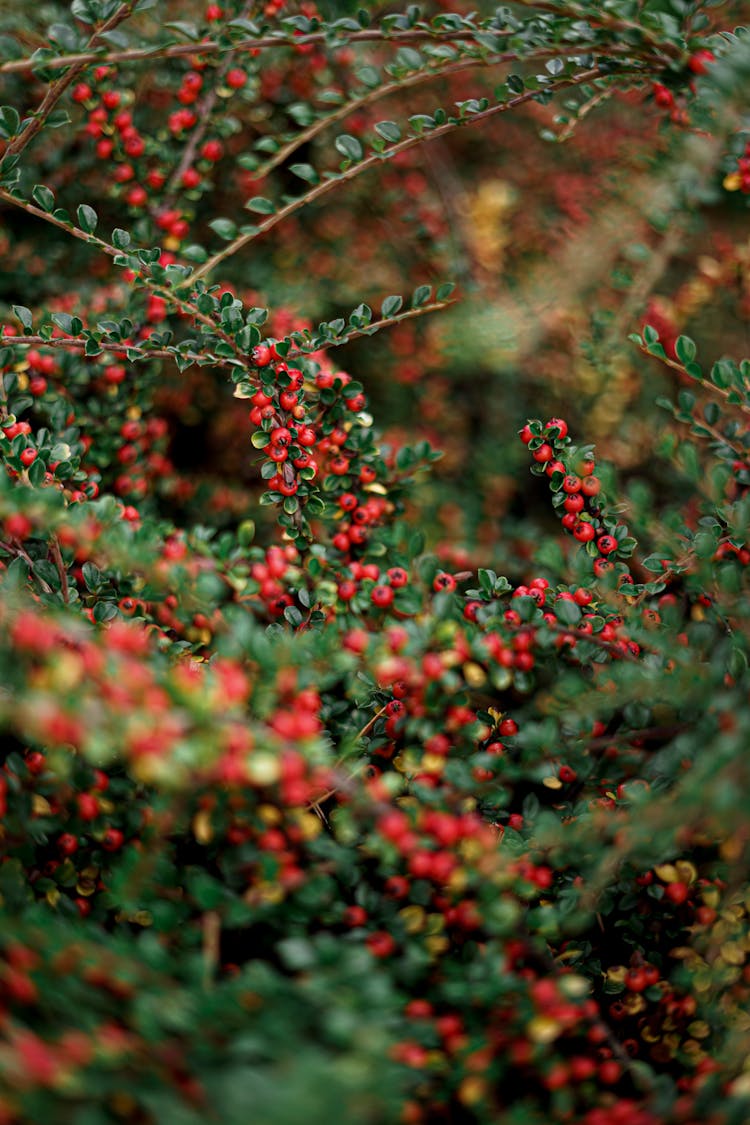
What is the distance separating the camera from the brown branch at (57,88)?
3.83 ft

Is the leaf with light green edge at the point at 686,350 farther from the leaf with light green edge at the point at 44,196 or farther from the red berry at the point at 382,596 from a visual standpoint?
the leaf with light green edge at the point at 44,196

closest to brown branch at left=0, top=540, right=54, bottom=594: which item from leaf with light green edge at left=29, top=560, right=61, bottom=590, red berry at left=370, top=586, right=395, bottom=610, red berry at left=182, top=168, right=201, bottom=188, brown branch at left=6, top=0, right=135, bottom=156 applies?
leaf with light green edge at left=29, top=560, right=61, bottom=590

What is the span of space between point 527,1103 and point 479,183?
2.07m

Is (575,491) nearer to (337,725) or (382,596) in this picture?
(382,596)

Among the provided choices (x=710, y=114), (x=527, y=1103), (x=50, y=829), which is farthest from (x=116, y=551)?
(x=710, y=114)

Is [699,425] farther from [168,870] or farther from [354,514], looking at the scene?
[168,870]

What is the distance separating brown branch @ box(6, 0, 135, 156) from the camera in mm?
1166

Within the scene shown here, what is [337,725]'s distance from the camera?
3.75ft

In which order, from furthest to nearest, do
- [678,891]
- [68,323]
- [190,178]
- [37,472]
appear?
[190,178] < [68,323] < [37,472] < [678,891]

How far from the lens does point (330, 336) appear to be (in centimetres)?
124

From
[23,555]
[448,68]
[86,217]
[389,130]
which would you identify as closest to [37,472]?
[23,555]

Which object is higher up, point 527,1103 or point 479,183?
point 479,183

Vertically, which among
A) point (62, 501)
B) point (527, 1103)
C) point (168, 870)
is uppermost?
point (62, 501)

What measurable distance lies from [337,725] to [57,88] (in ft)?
3.15
